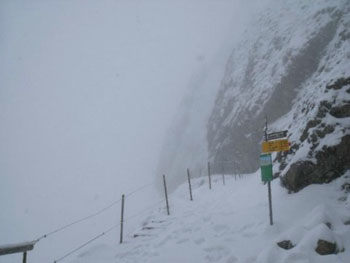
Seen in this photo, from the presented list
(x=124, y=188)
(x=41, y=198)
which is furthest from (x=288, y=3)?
(x=41, y=198)

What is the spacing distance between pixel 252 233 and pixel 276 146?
2.32 meters

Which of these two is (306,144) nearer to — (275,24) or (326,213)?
(326,213)

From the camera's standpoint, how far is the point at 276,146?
21.3 feet

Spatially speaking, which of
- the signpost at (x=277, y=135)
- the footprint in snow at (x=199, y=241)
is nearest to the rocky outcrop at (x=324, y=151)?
the signpost at (x=277, y=135)

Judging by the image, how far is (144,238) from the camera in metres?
8.97

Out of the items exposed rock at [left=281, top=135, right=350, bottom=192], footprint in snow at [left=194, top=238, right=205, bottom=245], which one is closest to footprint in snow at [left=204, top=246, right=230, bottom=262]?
footprint in snow at [left=194, top=238, right=205, bottom=245]

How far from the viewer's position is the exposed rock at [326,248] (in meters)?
4.60

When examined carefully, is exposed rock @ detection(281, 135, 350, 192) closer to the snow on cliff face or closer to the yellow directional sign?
the yellow directional sign

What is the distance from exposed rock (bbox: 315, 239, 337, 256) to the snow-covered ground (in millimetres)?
83

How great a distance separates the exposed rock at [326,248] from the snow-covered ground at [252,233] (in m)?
0.08

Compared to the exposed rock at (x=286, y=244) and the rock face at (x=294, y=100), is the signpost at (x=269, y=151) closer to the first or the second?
the exposed rock at (x=286, y=244)

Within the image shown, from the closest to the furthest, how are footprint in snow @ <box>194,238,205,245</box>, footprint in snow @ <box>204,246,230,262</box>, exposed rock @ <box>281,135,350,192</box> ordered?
footprint in snow @ <box>204,246,230,262</box> → exposed rock @ <box>281,135,350,192</box> → footprint in snow @ <box>194,238,205,245</box>

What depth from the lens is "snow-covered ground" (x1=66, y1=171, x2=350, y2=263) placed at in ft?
16.3

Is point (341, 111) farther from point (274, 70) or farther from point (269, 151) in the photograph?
point (274, 70)
